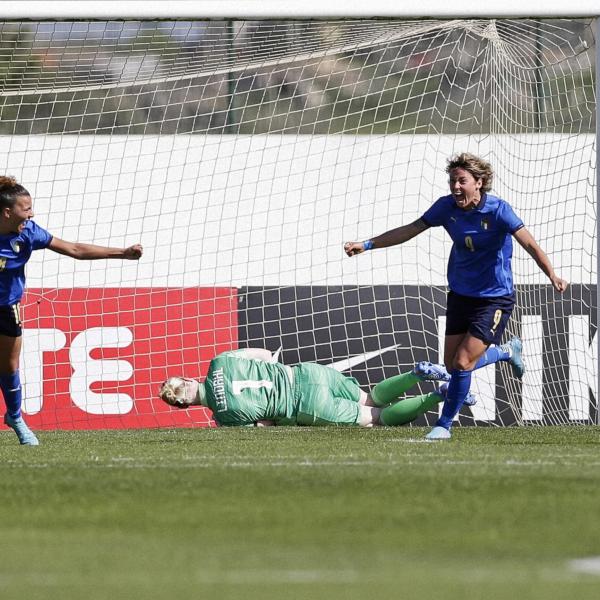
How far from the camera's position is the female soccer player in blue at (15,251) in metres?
6.46

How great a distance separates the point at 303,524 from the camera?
3555mm

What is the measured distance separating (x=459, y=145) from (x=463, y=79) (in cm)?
56

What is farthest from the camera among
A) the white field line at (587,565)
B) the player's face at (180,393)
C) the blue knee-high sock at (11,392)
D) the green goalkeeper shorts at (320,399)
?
the green goalkeeper shorts at (320,399)

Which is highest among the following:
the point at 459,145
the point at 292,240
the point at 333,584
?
the point at 459,145

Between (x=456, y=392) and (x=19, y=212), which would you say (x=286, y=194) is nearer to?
(x=456, y=392)

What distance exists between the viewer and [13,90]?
10102mm

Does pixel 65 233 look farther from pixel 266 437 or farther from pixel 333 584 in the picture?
pixel 333 584

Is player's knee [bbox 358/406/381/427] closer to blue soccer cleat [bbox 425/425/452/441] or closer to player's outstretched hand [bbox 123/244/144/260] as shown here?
blue soccer cleat [bbox 425/425/452/441]

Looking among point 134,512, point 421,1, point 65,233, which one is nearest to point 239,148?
point 65,233

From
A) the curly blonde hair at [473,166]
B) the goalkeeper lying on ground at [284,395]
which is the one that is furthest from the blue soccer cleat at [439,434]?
the goalkeeper lying on ground at [284,395]

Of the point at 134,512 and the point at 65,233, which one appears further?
the point at 65,233

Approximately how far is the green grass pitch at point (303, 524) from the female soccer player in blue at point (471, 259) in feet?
3.33

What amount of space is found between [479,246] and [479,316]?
0.41m

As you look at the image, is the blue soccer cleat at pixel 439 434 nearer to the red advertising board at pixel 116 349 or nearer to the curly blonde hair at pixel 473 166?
the curly blonde hair at pixel 473 166
